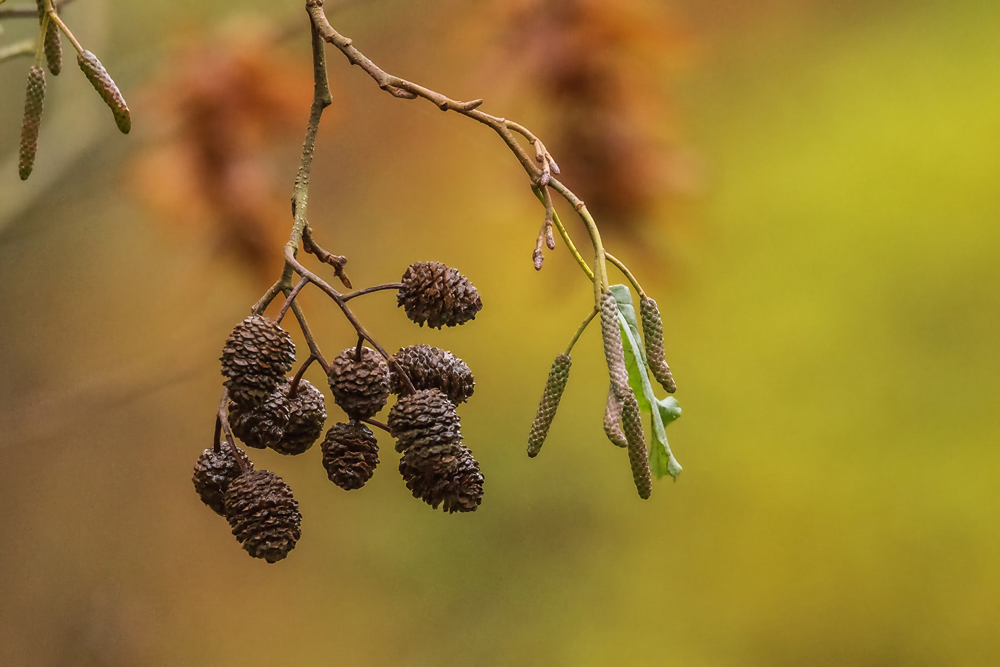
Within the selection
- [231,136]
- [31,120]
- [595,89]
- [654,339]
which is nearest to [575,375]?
[595,89]

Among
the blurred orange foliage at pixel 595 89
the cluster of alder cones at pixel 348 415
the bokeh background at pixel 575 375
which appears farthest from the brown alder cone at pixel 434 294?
the bokeh background at pixel 575 375

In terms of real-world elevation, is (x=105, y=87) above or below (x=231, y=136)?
below

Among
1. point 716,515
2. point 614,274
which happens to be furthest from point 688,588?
point 614,274

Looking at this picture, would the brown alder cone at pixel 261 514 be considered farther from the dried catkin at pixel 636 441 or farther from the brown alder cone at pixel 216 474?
the dried catkin at pixel 636 441

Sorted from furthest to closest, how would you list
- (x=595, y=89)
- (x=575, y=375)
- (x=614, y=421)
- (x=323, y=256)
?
(x=575, y=375)
(x=595, y=89)
(x=323, y=256)
(x=614, y=421)

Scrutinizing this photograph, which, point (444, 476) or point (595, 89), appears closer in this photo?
point (444, 476)

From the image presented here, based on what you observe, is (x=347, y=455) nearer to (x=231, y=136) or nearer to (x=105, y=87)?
(x=105, y=87)

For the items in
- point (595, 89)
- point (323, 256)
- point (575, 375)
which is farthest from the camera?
point (575, 375)
